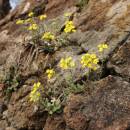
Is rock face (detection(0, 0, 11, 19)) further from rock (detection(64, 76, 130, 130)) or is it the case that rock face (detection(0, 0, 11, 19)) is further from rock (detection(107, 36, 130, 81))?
rock (detection(64, 76, 130, 130))

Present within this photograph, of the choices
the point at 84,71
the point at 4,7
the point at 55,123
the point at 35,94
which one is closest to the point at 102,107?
the point at 55,123

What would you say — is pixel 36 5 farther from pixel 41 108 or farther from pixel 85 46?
pixel 41 108

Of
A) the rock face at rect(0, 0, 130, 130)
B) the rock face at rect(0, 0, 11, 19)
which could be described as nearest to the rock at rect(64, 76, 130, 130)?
the rock face at rect(0, 0, 130, 130)

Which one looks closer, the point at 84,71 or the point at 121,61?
the point at 121,61

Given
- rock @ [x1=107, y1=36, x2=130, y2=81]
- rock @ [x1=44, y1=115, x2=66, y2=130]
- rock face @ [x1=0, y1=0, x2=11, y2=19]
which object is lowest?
rock face @ [x1=0, y1=0, x2=11, y2=19]

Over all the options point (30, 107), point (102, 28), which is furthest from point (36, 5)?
point (30, 107)

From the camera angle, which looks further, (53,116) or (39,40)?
(39,40)

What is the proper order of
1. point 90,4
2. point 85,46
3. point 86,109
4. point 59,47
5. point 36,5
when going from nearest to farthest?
point 86,109, point 85,46, point 59,47, point 90,4, point 36,5

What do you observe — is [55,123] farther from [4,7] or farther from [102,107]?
[4,7]
